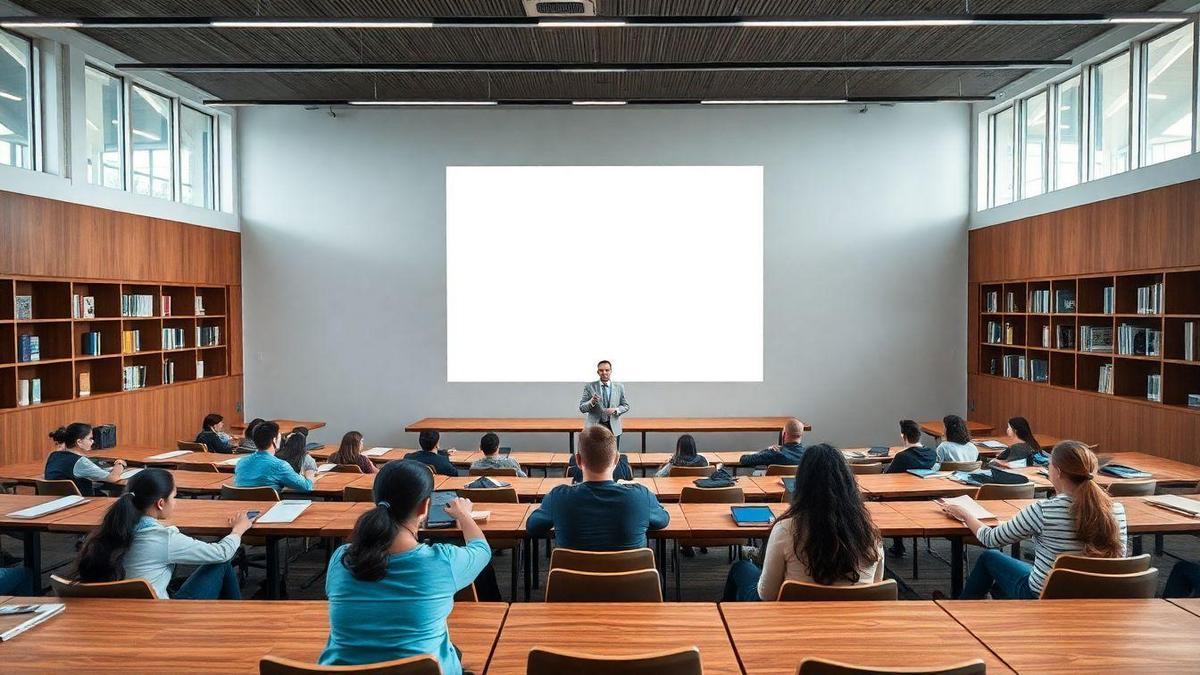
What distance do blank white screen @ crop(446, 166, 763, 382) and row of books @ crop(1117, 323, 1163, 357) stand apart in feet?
12.3

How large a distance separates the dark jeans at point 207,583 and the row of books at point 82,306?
4686 millimetres

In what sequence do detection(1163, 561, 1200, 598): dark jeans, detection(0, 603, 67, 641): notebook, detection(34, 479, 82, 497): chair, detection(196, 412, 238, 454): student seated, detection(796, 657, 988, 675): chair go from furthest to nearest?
1. detection(196, 412, 238, 454): student seated
2. detection(34, 479, 82, 497): chair
3. detection(1163, 561, 1200, 598): dark jeans
4. detection(0, 603, 67, 641): notebook
5. detection(796, 657, 988, 675): chair

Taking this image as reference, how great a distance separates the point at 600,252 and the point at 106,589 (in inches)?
279

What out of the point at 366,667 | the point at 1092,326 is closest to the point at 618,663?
the point at 366,667

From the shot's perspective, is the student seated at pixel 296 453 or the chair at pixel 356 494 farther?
the student seated at pixel 296 453

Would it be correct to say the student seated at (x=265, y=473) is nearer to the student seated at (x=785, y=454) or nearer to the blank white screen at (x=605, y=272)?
the student seated at (x=785, y=454)

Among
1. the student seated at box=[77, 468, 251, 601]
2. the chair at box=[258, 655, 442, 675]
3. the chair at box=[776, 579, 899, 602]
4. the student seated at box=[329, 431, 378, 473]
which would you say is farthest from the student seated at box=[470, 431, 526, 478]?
the chair at box=[258, 655, 442, 675]

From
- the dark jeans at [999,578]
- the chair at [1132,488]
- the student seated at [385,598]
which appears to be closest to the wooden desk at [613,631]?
the student seated at [385,598]

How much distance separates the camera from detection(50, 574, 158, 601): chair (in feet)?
8.41

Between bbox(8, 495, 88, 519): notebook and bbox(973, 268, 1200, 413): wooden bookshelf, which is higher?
bbox(973, 268, 1200, 413): wooden bookshelf

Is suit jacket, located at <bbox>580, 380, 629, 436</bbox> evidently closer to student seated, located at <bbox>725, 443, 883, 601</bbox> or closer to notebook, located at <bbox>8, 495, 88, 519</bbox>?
notebook, located at <bbox>8, 495, 88, 519</bbox>

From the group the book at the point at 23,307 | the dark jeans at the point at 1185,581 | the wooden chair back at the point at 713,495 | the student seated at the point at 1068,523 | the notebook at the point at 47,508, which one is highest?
the book at the point at 23,307

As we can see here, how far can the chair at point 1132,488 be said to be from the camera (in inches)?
182

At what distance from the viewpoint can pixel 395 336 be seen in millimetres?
9414
